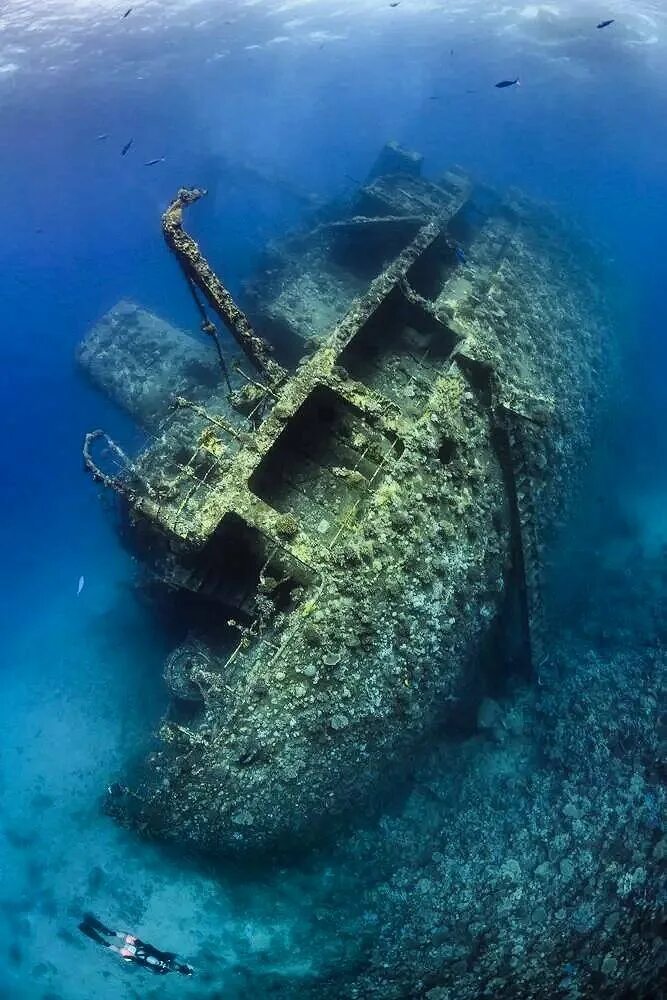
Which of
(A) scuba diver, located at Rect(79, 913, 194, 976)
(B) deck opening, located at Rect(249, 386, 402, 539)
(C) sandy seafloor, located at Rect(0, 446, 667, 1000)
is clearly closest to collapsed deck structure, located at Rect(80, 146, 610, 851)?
(B) deck opening, located at Rect(249, 386, 402, 539)

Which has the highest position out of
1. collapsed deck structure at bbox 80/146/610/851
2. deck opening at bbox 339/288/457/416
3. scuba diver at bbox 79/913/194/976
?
deck opening at bbox 339/288/457/416

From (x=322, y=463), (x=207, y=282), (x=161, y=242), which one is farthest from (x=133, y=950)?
(x=161, y=242)

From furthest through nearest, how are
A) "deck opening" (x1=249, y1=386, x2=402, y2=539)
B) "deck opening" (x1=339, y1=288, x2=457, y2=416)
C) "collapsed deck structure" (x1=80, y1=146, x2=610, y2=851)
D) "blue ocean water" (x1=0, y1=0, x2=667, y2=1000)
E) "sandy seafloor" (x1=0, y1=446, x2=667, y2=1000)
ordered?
"deck opening" (x1=339, y1=288, x2=457, y2=416)
"blue ocean water" (x1=0, y1=0, x2=667, y2=1000)
"deck opening" (x1=249, y1=386, x2=402, y2=539)
"sandy seafloor" (x1=0, y1=446, x2=667, y2=1000)
"collapsed deck structure" (x1=80, y1=146, x2=610, y2=851)

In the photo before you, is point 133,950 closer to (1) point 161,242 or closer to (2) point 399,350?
(2) point 399,350

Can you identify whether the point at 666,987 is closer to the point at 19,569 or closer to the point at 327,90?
the point at 19,569

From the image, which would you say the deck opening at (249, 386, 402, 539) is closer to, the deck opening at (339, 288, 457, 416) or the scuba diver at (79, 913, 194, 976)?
the deck opening at (339, 288, 457, 416)

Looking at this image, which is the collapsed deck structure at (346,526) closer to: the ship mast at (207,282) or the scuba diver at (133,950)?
the ship mast at (207,282)

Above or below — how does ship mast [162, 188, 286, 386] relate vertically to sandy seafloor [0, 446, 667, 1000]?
above
